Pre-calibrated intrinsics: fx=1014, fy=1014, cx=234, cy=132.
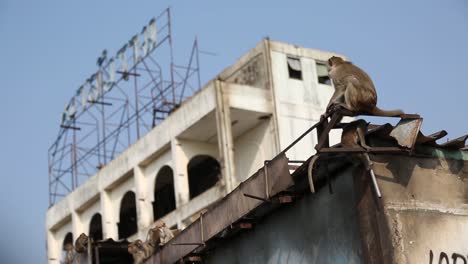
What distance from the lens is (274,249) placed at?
18.9 meters

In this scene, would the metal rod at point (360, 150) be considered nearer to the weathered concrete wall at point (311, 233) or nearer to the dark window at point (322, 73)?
the weathered concrete wall at point (311, 233)

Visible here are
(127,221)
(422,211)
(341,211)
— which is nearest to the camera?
(422,211)

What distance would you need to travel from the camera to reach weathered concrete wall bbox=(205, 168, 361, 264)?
1686cm

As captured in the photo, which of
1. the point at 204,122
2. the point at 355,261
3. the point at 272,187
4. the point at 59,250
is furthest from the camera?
the point at 59,250

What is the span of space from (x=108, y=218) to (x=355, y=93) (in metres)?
33.5

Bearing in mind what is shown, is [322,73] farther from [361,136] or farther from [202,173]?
[361,136]

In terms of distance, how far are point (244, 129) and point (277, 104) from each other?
1.94 meters

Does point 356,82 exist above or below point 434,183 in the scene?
above

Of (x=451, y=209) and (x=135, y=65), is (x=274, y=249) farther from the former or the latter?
(x=135, y=65)

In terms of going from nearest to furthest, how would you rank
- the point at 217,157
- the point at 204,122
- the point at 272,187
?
the point at 272,187
the point at 204,122
the point at 217,157

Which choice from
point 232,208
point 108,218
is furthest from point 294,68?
point 232,208

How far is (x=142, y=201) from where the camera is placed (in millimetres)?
45531

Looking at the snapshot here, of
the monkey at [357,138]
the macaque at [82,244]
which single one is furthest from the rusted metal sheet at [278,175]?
the macaque at [82,244]

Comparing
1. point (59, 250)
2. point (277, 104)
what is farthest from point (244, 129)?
point (59, 250)
